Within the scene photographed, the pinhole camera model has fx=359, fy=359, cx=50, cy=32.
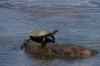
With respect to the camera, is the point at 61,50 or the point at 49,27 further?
the point at 49,27

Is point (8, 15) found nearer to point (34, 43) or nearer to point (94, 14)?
point (94, 14)

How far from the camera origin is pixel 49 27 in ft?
56.4

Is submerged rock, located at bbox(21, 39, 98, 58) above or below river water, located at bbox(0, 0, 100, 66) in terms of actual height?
above

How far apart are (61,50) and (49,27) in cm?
523

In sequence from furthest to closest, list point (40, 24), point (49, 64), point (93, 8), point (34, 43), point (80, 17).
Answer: point (93, 8) < point (80, 17) < point (40, 24) < point (34, 43) < point (49, 64)

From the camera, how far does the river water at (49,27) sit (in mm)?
11461

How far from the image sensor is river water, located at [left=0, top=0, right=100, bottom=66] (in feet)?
37.6

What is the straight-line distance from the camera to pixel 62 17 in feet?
67.4

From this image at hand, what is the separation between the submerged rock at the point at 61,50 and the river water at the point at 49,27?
0.31m

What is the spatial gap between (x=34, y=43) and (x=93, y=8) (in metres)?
11.9

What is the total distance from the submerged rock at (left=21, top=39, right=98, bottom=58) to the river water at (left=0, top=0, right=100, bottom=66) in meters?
0.31

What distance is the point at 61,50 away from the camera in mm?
12062

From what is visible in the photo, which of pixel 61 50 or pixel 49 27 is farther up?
pixel 61 50

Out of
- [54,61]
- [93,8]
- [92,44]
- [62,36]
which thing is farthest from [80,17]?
[54,61]
